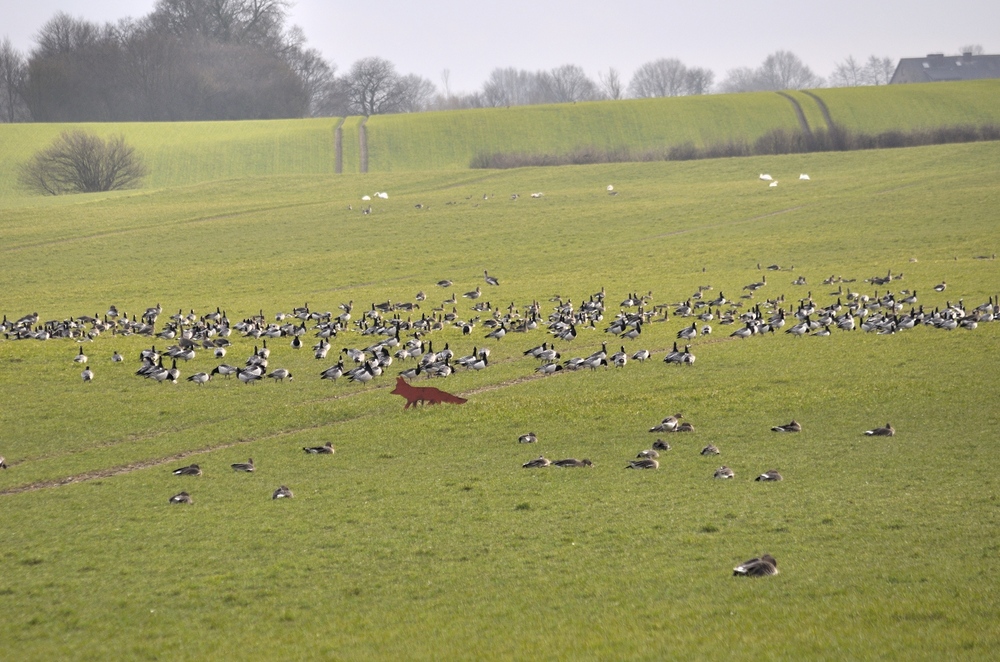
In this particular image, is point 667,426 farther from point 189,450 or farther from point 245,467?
point 189,450

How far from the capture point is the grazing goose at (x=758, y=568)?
13.7 metres

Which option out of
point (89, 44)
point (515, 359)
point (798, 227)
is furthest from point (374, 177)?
point (89, 44)

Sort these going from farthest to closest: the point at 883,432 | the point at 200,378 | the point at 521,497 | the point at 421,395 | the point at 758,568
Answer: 1. the point at 200,378
2. the point at 421,395
3. the point at 883,432
4. the point at 521,497
5. the point at 758,568

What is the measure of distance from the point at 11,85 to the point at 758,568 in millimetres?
174474

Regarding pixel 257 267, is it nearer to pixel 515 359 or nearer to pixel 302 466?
pixel 515 359

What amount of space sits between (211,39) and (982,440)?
6412 inches

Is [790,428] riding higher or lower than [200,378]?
higher

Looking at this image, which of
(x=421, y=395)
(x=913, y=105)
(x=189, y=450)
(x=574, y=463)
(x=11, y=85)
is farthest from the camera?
(x=11, y=85)

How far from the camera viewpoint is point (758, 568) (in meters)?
13.7

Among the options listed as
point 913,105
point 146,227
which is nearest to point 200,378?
point 146,227

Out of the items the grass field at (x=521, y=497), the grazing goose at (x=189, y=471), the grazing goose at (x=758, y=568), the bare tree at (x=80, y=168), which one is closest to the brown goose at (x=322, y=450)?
the grass field at (x=521, y=497)

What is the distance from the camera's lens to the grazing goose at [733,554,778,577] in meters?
13.7

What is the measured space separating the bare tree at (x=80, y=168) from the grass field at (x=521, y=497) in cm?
5666

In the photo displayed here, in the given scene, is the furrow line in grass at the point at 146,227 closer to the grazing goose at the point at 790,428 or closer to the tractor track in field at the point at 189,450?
the tractor track in field at the point at 189,450
